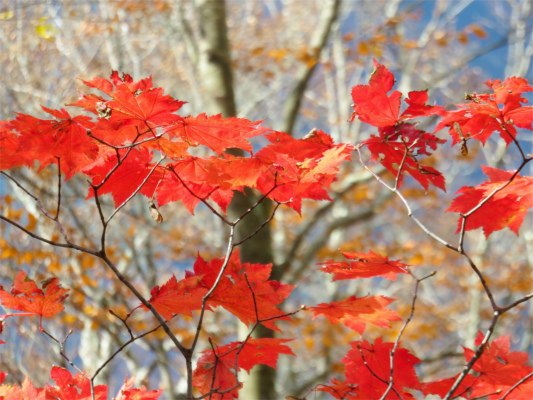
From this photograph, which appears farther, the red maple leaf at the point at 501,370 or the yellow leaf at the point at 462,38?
the yellow leaf at the point at 462,38

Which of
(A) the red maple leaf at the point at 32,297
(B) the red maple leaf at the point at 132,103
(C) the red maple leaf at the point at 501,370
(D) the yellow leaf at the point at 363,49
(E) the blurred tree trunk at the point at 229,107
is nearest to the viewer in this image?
(B) the red maple leaf at the point at 132,103

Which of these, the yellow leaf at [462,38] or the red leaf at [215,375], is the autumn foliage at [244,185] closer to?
the red leaf at [215,375]

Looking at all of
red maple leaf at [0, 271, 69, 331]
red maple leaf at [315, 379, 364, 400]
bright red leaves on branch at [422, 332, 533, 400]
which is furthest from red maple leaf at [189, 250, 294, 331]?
bright red leaves on branch at [422, 332, 533, 400]

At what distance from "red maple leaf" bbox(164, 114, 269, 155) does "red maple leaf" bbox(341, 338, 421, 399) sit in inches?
25.0

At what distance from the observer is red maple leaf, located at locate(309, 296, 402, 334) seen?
118 centimetres

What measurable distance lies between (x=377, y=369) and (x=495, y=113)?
76 cm

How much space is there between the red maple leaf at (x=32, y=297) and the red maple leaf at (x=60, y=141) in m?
0.30

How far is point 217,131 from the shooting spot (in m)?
1.14

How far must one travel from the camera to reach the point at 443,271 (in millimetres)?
10352

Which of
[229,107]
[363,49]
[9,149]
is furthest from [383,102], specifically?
[363,49]

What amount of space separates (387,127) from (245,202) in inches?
54.0

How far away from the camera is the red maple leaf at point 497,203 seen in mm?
1284

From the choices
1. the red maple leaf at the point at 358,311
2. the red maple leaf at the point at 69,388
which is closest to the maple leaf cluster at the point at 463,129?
the red maple leaf at the point at 358,311

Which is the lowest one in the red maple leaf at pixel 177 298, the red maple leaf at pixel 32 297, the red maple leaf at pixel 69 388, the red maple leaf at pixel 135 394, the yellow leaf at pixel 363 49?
the red maple leaf at pixel 135 394
